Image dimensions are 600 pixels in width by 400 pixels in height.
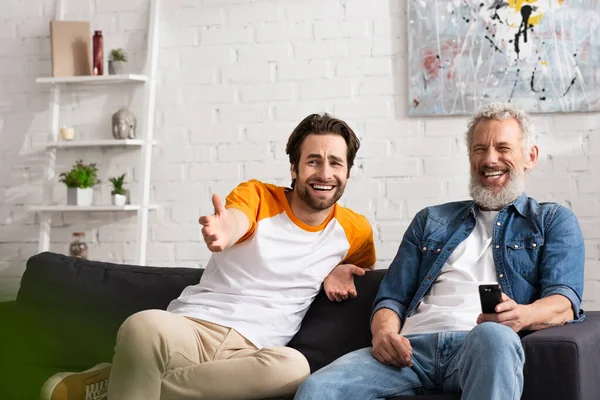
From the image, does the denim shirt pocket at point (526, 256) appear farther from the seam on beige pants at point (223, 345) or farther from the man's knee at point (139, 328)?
the man's knee at point (139, 328)

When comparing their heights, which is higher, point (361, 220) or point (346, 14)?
point (346, 14)

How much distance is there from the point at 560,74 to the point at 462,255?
1456 mm

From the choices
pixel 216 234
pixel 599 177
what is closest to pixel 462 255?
pixel 216 234

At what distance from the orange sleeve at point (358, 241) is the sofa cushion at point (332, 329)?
0.45 ft

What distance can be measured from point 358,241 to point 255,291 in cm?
39

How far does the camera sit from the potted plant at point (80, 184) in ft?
13.2

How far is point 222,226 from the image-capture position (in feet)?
7.34

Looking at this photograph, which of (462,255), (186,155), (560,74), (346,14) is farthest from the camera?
(186,155)

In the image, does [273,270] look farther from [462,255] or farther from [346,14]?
[346,14]

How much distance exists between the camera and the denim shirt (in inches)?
86.2

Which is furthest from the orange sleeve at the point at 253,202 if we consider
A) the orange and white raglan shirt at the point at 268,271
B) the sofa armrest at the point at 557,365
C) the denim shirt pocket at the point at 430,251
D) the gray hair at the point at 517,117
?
the sofa armrest at the point at 557,365

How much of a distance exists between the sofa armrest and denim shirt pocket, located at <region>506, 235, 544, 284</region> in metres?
0.30

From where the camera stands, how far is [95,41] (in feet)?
13.2

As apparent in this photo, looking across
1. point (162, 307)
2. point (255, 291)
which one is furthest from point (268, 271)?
point (162, 307)
